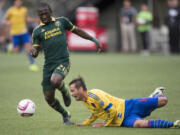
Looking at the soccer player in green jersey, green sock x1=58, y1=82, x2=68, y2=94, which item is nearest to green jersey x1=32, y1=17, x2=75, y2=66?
the soccer player in green jersey

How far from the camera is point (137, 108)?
6992mm

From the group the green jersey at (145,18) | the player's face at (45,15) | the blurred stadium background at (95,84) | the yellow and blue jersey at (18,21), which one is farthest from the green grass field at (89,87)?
the green jersey at (145,18)

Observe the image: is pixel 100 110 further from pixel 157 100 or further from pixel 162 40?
pixel 162 40

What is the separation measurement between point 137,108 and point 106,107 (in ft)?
1.75

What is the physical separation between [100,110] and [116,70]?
10.2 meters

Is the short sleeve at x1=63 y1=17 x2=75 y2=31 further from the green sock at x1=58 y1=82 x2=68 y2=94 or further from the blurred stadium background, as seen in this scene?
the blurred stadium background

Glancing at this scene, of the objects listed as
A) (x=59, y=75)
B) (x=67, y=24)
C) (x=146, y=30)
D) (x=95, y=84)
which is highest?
(x=67, y=24)

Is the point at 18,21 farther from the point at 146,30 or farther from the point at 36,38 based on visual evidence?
the point at 36,38

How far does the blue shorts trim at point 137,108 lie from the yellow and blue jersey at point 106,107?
84 millimetres

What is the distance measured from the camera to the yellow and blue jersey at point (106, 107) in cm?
688

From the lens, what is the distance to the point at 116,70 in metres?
17.1

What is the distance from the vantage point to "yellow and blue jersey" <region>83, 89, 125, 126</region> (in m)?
6.88

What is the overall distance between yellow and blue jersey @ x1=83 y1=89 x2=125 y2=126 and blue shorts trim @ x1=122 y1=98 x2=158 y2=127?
8cm

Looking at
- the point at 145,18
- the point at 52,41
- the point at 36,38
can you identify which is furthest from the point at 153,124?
the point at 145,18
